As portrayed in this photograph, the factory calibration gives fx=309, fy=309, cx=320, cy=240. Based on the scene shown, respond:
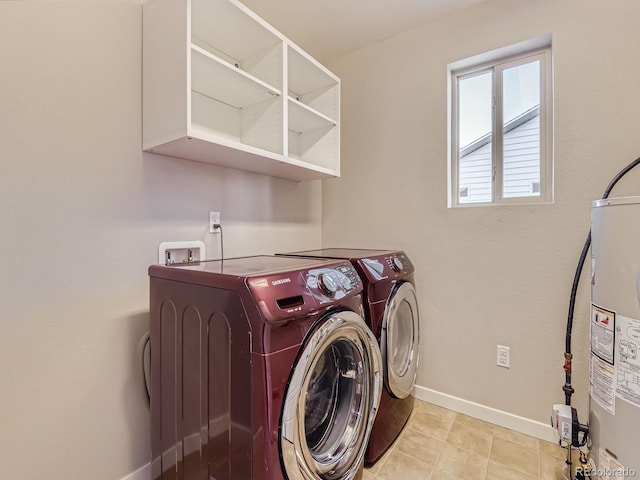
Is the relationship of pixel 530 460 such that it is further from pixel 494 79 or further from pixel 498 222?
pixel 494 79

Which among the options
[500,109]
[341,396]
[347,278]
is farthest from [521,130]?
[341,396]

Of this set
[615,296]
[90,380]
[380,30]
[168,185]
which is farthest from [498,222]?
[90,380]

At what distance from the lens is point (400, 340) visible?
6.04ft

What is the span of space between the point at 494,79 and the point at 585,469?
2107 millimetres

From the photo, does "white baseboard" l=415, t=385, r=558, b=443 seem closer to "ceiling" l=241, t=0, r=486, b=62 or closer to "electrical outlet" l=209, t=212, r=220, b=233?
"electrical outlet" l=209, t=212, r=220, b=233

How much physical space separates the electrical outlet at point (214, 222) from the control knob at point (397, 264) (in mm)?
1005

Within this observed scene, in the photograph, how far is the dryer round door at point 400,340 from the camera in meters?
1.55

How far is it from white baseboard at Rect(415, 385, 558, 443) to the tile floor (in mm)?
31

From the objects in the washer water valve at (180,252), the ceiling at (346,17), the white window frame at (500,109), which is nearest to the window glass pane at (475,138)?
the white window frame at (500,109)

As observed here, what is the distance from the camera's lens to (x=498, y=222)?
1.85 meters

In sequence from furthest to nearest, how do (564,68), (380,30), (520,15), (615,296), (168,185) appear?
(380,30) → (520,15) → (564,68) → (168,185) → (615,296)

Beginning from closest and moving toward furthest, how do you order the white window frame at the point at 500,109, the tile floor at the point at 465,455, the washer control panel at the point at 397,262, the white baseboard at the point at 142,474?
the white baseboard at the point at 142,474
the tile floor at the point at 465,455
the washer control panel at the point at 397,262
the white window frame at the point at 500,109

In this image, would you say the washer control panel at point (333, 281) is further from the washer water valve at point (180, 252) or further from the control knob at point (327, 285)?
the washer water valve at point (180, 252)

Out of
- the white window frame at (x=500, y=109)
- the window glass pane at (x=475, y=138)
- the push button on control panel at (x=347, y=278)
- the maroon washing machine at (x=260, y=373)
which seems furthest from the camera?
the window glass pane at (x=475, y=138)
